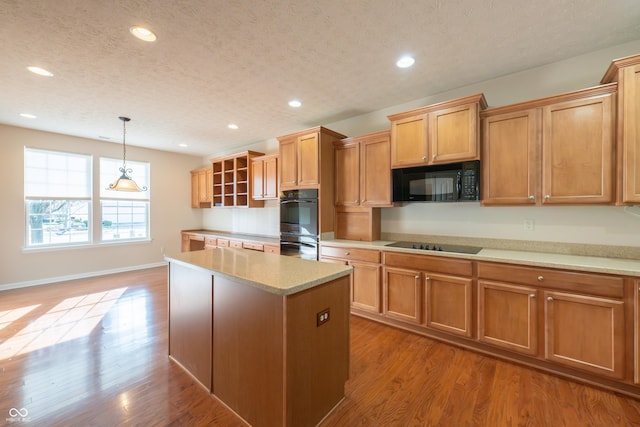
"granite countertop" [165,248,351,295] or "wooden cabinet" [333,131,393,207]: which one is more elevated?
"wooden cabinet" [333,131,393,207]

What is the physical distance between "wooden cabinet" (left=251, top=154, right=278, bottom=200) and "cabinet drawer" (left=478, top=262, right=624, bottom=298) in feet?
11.2

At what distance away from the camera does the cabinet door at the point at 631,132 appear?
1.92m

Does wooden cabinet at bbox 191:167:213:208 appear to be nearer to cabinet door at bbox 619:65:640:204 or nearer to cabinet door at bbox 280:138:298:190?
cabinet door at bbox 280:138:298:190

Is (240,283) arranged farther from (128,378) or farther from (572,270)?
(572,270)

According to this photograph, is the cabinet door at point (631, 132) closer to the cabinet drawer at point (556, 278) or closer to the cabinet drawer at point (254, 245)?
the cabinet drawer at point (556, 278)

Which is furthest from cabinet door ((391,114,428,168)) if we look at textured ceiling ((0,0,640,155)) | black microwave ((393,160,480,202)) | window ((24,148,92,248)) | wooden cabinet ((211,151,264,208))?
window ((24,148,92,248))

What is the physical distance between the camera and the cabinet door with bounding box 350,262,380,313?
122 inches

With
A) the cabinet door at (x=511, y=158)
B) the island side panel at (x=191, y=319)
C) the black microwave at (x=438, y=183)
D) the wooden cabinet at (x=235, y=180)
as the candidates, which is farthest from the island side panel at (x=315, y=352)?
the wooden cabinet at (x=235, y=180)

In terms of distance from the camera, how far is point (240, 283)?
1.67m

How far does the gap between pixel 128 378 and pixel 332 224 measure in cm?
272

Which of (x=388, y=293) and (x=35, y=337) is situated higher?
(x=388, y=293)

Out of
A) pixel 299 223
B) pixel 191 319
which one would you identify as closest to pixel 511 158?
pixel 299 223

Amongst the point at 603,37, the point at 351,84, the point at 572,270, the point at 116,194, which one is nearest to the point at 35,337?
the point at 116,194

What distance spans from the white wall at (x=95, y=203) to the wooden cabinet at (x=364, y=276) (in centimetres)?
486
